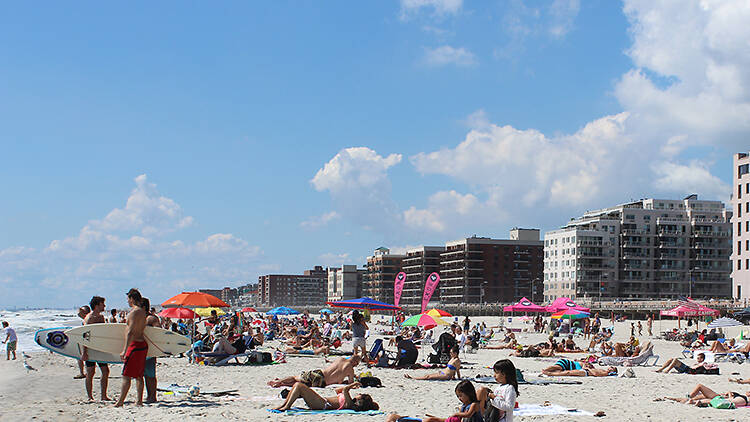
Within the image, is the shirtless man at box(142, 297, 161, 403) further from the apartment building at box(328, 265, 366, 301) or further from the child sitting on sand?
the apartment building at box(328, 265, 366, 301)

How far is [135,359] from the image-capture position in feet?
36.0

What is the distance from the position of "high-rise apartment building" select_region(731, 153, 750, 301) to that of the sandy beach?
192 feet

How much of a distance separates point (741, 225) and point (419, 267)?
275ft

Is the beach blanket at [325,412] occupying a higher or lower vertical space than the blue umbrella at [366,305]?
lower

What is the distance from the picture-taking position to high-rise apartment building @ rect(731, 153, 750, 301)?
7444 cm

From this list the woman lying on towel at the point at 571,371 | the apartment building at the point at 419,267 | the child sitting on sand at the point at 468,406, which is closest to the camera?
the child sitting on sand at the point at 468,406

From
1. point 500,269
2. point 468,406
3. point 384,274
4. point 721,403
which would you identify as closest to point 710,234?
point 500,269

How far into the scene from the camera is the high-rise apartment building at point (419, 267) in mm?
152000

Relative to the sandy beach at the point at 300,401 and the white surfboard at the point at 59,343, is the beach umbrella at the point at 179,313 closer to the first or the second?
the sandy beach at the point at 300,401

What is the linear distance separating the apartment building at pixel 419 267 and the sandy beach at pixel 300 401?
129424 mm

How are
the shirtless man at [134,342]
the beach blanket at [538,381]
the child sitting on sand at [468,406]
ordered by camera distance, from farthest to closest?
1. the beach blanket at [538,381]
2. the shirtless man at [134,342]
3. the child sitting on sand at [468,406]

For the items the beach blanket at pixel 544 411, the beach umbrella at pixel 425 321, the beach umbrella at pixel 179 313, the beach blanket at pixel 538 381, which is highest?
the beach umbrella at pixel 179 313

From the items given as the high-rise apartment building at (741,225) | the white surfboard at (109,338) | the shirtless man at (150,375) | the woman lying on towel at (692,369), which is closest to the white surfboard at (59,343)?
the white surfboard at (109,338)

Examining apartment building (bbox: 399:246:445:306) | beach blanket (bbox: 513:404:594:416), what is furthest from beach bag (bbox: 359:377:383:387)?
apartment building (bbox: 399:246:445:306)
